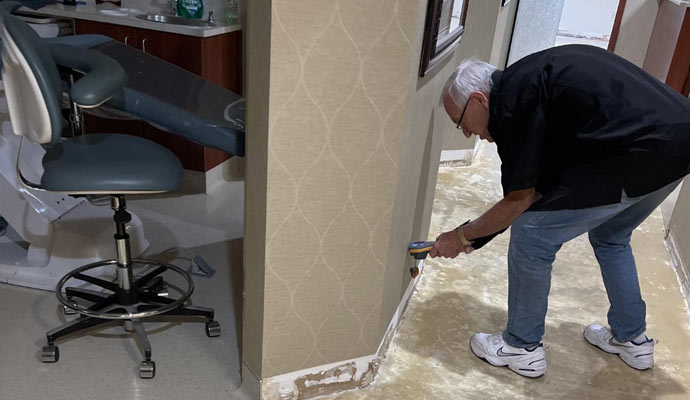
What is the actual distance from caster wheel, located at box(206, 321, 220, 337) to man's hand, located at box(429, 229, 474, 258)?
85 centimetres

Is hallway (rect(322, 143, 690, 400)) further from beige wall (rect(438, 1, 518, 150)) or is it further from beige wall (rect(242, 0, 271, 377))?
beige wall (rect(438, 1, 518, 150))

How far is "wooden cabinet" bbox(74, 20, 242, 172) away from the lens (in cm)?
315

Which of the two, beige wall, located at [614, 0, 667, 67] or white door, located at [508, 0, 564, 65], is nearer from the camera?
white door, located at [508, 0, 564, 65]

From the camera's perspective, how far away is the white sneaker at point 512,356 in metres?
2.09

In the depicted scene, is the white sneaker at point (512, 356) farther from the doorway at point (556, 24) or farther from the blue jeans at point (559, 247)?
the doorway at point (556, 24)

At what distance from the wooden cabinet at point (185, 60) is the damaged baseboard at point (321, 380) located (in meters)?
1.51

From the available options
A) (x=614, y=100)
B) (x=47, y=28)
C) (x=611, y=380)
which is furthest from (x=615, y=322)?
(x=47, y=28)

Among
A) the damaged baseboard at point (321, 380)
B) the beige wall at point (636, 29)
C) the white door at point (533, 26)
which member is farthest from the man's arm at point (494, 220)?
the beige wall at point (636, 29)

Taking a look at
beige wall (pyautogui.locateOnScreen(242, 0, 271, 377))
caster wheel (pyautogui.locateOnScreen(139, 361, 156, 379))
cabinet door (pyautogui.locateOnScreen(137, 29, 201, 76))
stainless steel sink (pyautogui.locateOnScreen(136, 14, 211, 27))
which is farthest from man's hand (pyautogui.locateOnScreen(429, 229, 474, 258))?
stainless steel sink (pyautogui.locateOnScreen(136, 14, 211, 27))

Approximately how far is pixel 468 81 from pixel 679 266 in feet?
6.12

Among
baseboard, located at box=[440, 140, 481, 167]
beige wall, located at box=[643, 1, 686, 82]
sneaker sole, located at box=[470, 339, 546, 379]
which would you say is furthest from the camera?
beige wall, located at box=[643, 1, 686, 82]

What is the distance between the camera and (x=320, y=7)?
1375 millimetres

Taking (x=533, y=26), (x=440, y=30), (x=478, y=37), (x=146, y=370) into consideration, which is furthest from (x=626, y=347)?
(x=533, y=26)

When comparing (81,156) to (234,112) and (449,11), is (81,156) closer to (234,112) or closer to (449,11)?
(234,112)
